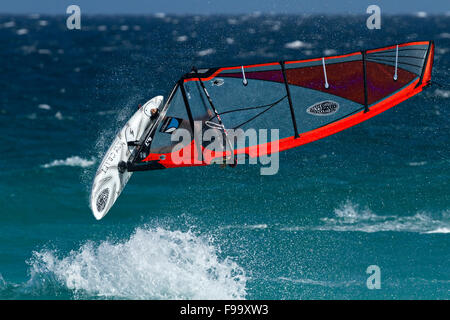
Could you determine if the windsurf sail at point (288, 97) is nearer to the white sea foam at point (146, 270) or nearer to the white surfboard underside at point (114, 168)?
Answer: the white surfboard underside at point (114, 168)

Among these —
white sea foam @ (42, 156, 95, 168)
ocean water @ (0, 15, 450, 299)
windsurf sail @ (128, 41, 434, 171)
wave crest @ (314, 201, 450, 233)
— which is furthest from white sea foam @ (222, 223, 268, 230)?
white sea foam @ (42, 156, 95, 168)

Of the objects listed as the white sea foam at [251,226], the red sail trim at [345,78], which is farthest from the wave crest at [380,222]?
the red sail trim at [345,78]

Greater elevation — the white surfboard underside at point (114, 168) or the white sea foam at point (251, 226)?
the white surfboard underside at point (114, 168)

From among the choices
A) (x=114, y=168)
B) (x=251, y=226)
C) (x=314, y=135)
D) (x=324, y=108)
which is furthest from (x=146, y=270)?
(x=324, y=108)

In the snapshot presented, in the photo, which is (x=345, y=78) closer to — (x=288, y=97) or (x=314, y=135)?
(x=288, y=97)
